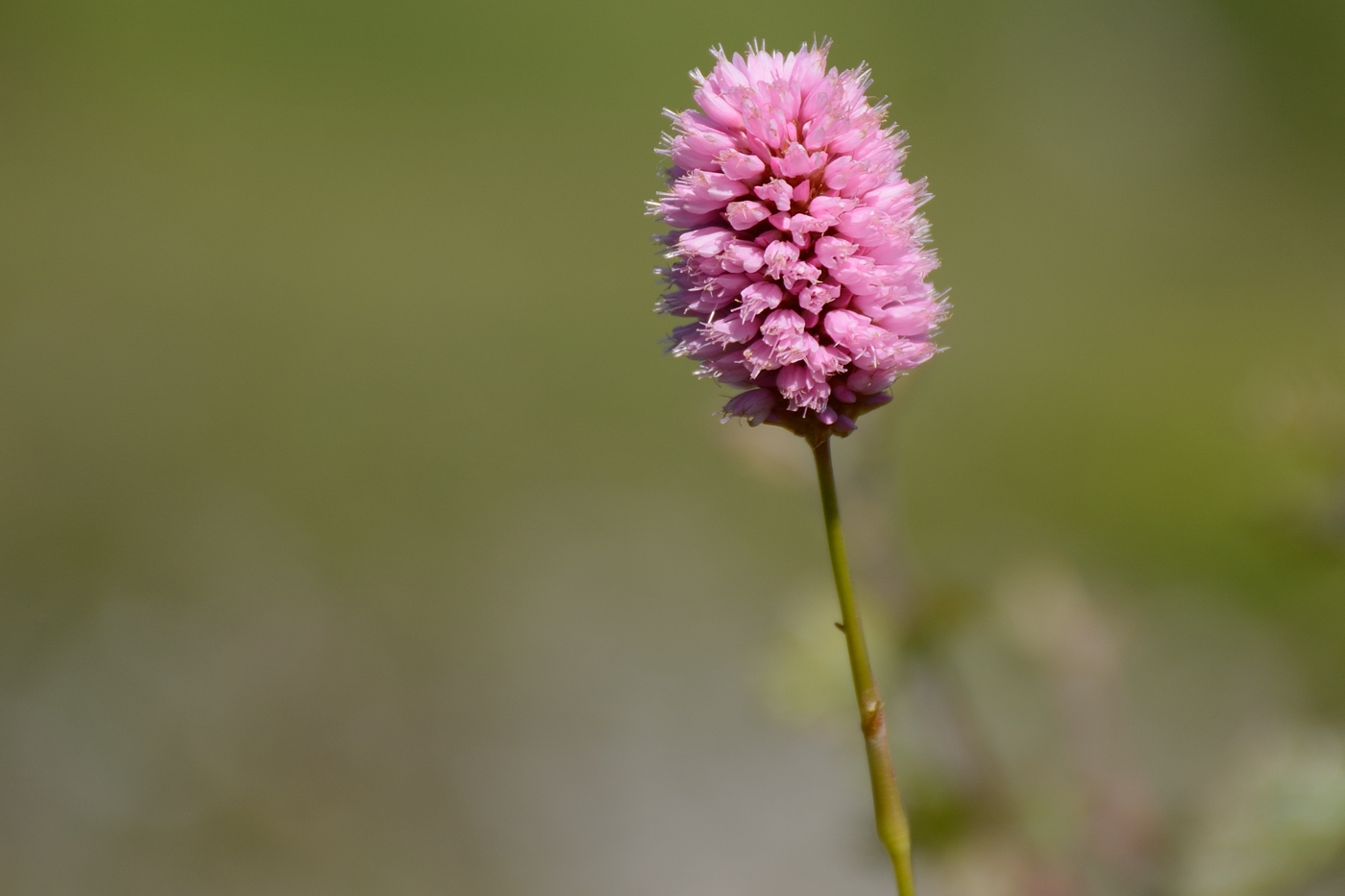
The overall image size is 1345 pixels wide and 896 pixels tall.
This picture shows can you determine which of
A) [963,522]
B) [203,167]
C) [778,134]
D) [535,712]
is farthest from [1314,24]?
[778,134]

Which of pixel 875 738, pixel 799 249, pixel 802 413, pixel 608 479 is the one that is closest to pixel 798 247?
pixel 799 249

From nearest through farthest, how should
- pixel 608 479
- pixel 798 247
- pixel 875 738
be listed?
pixel 875 738, pixel 798 247, pixel 608 479

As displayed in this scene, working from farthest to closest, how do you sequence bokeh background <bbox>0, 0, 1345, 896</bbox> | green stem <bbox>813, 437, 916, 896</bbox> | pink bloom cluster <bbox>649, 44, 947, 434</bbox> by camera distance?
bokeh background <bbox>0, 0, 1345, 896</bbox>, pink bloom cluster <bbox>649, 44, 947, 434</bbox>, green stem <bbox>813, 437, 916, 896</bbox>

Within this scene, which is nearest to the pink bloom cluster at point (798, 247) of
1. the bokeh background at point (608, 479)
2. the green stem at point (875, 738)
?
the green stem at point (875, 738)

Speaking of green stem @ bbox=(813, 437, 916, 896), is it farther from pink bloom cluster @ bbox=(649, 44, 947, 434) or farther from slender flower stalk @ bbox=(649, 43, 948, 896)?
pink bloom cluster @ bbox=(649, 44, 947, 434)

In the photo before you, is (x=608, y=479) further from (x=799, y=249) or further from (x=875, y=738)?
(x=875, y=738)

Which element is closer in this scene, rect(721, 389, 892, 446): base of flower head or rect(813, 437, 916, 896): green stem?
rect(813, 437, 916, 896): green stem

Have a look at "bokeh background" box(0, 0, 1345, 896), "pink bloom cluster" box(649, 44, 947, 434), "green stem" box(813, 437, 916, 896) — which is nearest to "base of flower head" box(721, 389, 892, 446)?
"pink bloom cluster" box(649, 44, 947, 434)
